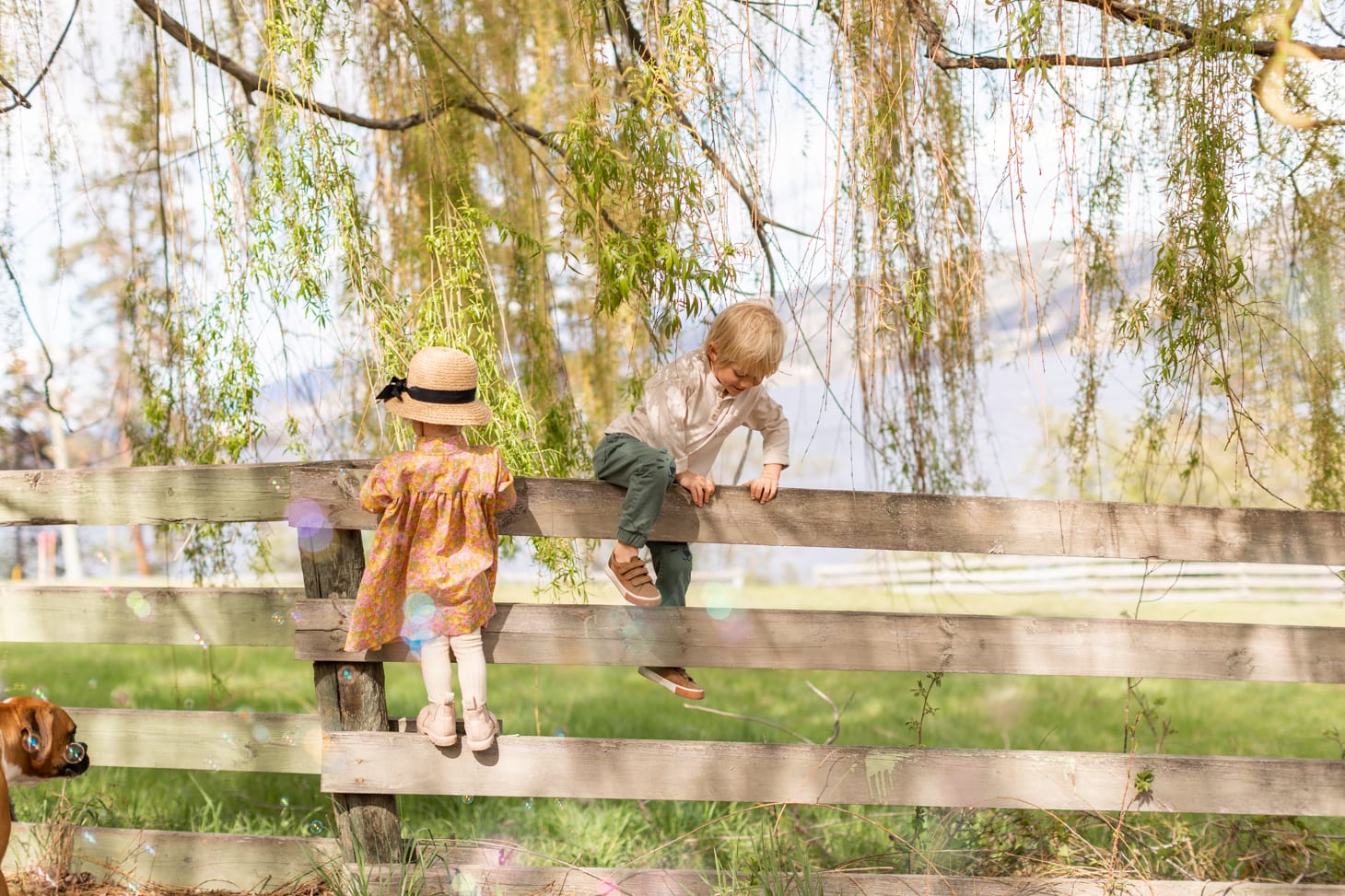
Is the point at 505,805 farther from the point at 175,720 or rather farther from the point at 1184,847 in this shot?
the point at 1184,847

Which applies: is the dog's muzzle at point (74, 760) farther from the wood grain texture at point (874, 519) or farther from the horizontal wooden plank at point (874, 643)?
the wood grain texture at point (874, 519)

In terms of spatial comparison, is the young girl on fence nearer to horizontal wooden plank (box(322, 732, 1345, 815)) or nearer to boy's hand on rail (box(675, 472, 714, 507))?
horizontal wooden plank (box(322, 732, 1345, 815))

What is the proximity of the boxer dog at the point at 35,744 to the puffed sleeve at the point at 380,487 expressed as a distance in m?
0.95

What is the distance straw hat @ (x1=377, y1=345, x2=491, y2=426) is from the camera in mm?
2623

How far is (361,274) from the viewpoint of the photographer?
3195 mm

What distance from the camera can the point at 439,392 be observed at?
8.69ft

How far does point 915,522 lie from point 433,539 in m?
1.25

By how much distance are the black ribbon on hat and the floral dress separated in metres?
0.10

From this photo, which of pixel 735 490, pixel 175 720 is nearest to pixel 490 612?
pixel 735 490

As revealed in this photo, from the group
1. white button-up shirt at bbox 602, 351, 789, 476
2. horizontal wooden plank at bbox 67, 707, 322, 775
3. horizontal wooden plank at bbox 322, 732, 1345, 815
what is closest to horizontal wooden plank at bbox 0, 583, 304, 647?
horizontal wooden plank at bbox 67, 707, 322, 775

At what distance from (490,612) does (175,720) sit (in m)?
1.27

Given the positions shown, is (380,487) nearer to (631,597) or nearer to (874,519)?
(631,597)

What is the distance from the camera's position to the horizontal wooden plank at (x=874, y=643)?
2770 mm

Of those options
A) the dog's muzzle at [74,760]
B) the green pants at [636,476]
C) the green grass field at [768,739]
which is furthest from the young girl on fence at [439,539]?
the dog's muzzle at [74,760]
